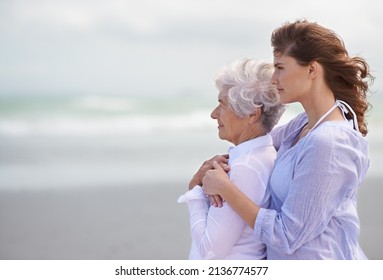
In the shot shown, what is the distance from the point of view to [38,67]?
5941 mm

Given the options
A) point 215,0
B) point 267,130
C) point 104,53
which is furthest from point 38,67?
point 267,130

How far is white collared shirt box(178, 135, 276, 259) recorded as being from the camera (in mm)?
1769

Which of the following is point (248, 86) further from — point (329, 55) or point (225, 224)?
point (225, 224)

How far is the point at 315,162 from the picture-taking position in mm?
1656

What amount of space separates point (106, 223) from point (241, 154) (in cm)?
270

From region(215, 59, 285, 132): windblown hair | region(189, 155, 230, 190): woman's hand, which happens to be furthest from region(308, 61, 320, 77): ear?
region(189, 155, 230, 190): woman's hand

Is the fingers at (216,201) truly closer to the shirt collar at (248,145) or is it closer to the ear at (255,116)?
the shirt collar at (248,145)

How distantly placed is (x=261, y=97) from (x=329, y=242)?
429mm

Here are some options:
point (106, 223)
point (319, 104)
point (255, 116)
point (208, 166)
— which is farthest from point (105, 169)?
point (319, 104)

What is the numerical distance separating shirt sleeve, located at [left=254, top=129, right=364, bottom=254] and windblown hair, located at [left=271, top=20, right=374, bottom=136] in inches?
6.3

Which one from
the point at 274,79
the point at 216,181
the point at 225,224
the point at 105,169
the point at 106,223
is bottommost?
the point at 225,224

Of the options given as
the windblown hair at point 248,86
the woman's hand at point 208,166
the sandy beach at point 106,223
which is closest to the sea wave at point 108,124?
the sandy beach at point 106,223

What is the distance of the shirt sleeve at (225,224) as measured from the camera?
1.77 m
